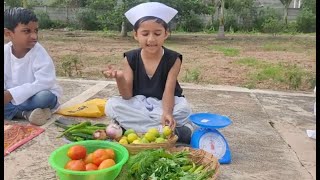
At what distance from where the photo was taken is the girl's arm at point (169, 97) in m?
2.58

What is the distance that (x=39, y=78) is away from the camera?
9.21 feet

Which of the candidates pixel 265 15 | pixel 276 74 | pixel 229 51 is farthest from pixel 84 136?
pixel 265 15

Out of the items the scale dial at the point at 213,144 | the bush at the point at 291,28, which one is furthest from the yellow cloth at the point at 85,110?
the bush at the point at 291,28

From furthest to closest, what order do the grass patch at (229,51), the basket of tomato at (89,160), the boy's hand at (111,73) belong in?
the grass patch at (229,51) < the boy's hand at (111,73) < the basket of tomato at (89,160)

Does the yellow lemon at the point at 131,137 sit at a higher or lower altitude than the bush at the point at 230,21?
lower

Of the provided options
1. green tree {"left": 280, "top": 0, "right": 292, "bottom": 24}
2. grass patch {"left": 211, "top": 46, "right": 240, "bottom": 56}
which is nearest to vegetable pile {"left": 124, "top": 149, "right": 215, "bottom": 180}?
grass patch {"left": 211, "top": 46, "right": 240, "bottom": 56}

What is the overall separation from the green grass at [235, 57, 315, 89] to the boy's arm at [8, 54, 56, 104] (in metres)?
3.10

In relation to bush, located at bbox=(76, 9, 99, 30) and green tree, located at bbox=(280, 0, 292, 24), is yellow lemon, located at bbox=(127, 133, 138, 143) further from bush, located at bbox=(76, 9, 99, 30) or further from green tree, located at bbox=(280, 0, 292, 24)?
green tree, located at bbox=(280, 0, 292, 24)

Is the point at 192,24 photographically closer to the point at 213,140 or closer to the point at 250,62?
the point at 250,62

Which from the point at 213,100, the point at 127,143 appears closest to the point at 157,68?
the point at 127,143

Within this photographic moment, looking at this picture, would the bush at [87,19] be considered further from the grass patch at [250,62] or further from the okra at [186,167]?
the okra at [186,167]

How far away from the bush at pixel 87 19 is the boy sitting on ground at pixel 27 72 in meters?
10.6

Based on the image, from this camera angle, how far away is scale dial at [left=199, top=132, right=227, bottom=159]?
2.41 meters

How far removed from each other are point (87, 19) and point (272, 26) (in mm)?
6989
